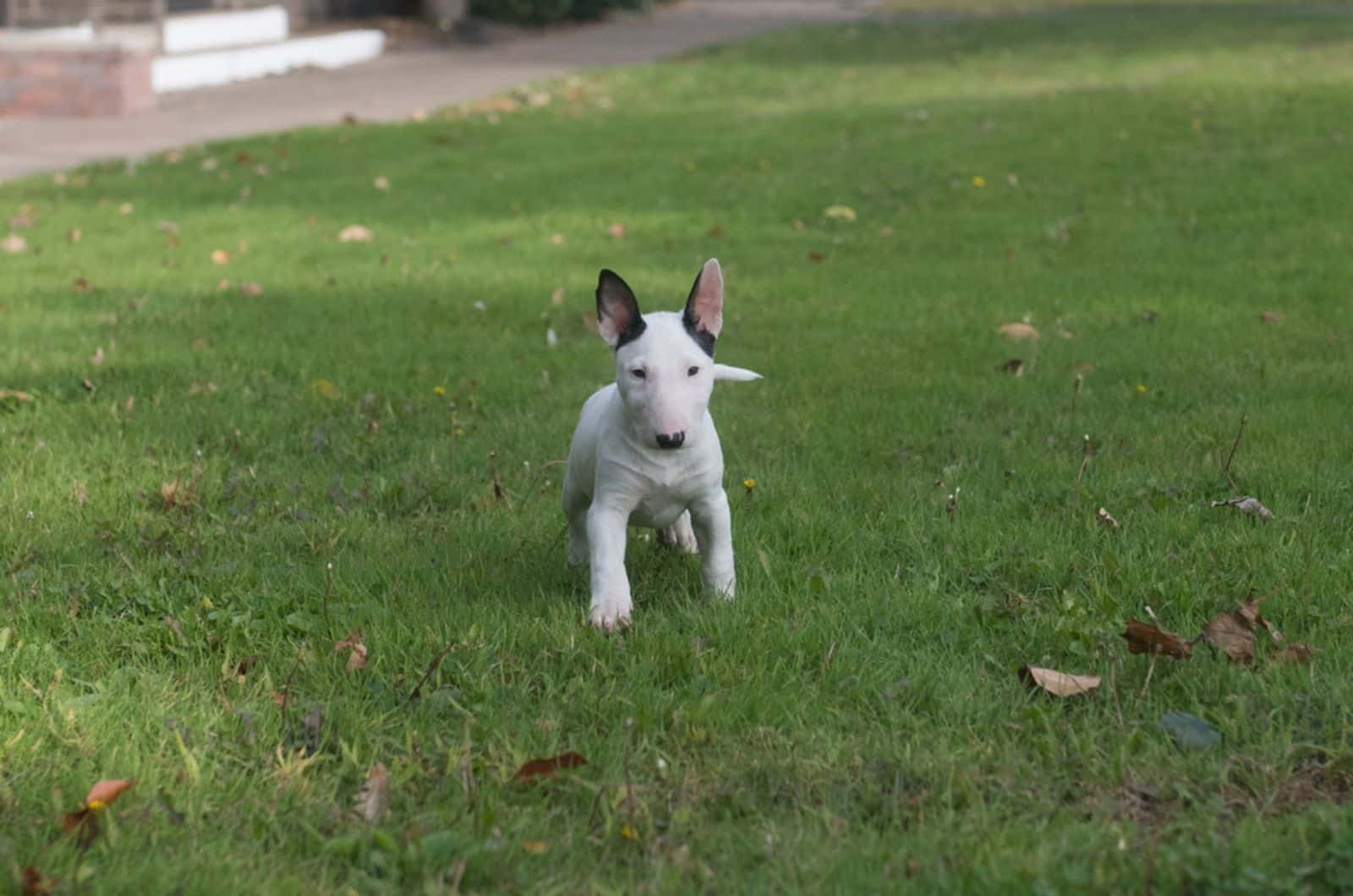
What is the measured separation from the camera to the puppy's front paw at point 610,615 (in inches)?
149

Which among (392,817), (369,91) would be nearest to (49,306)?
(392,817)

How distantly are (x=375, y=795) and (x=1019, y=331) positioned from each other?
4.67 meters

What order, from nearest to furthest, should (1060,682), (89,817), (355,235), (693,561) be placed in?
(89,817) → (1060,682) → (693,561) → (355,235)

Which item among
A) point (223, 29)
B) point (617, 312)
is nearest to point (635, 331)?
point (617, 312)

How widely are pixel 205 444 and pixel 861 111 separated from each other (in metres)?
11.2

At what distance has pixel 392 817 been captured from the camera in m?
3.00

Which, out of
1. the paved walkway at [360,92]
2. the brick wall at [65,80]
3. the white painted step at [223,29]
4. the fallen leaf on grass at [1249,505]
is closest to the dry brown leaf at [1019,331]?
the fallen leaf on grass at [1249,505]

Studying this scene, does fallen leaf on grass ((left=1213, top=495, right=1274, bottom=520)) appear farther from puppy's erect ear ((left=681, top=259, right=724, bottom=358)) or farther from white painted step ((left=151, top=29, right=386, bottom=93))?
white painted step ((left=151, top=29, right=386, bottom=93))

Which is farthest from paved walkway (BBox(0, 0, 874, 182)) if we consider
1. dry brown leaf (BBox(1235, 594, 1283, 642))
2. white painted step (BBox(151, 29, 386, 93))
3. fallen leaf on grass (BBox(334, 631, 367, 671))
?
dry brown leaf (BBox(1235, 594, 1283, 642))

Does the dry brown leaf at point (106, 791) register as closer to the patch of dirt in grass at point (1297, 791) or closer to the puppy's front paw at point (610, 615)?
the puppy's front paw at point (610, 615)

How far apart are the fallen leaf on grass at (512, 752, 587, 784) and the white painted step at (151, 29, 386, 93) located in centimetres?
1553

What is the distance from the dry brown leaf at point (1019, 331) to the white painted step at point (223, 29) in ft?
52.5

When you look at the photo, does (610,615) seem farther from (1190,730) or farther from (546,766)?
(1190,730)

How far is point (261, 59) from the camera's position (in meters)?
20.8
